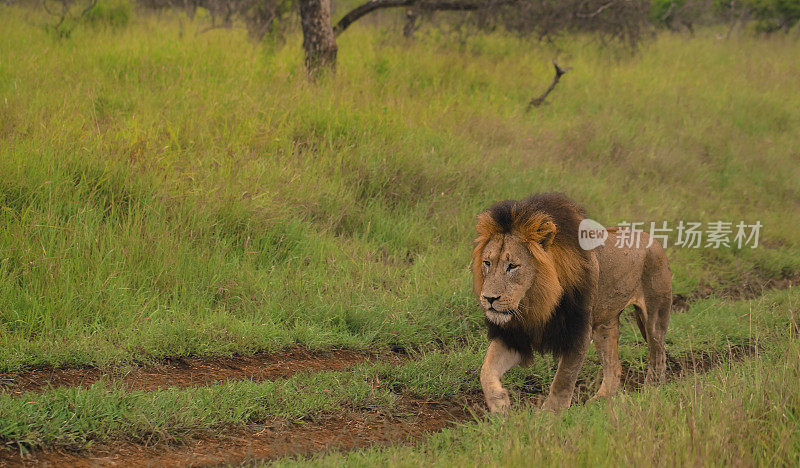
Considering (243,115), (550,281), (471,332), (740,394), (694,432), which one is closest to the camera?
(694,432)

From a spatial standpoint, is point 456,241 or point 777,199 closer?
point 456,241

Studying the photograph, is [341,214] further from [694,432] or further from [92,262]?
[694,432]

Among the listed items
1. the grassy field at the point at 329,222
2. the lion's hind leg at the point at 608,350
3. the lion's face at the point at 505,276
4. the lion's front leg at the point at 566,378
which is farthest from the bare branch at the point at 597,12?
the lion's face at the point at 505,276

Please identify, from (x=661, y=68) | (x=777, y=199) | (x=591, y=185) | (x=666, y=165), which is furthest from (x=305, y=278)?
(x=661, y=68)

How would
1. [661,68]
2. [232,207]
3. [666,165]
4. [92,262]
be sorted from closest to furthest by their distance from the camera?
[92,262]
[232,207]
[666,165]
[661,68]

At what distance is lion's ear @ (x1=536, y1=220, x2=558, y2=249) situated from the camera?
3.68 m

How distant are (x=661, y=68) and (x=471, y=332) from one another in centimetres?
989

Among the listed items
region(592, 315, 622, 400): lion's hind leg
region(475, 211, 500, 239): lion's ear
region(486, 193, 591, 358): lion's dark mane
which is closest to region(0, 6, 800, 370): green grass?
region(592, 315, 622, 400): lion's hind leg

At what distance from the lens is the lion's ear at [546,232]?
12.1ft

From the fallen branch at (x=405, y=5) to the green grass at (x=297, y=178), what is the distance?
46cm

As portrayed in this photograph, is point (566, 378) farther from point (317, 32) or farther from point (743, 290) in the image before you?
point (317, 32)

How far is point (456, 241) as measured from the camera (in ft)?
22.3
